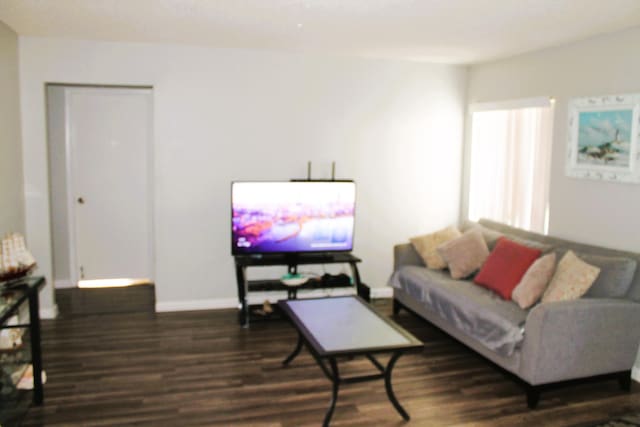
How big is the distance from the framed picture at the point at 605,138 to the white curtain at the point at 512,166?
12.9 inches

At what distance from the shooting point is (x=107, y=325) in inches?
199

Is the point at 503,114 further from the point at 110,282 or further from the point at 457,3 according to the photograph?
the point at 110,282

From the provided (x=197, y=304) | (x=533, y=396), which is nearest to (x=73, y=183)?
(x=197, y=304)

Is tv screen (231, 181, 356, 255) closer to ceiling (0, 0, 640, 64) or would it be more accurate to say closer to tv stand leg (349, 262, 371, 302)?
tv stand leg (349, 262, 371, 302)

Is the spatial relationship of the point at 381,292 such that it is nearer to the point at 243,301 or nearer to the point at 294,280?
the point at 294,280

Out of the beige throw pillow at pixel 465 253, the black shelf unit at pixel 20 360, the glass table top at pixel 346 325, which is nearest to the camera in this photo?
the black shelf unit at pixel 20 360

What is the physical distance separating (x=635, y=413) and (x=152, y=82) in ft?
14.8

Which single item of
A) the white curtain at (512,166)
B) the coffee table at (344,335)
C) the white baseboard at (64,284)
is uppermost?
the white curtain at (512,166)

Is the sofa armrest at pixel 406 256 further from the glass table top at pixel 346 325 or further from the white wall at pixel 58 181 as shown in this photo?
the white wall at pixel 58 181

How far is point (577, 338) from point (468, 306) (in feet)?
2.62

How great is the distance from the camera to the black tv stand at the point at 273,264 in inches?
200

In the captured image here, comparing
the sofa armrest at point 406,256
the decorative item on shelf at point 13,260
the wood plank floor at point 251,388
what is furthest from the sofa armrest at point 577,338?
the decorative item on shelf at point 13,260

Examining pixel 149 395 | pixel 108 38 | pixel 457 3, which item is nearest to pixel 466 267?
pixel 457 3

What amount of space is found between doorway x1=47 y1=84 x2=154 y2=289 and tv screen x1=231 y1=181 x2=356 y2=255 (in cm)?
149
